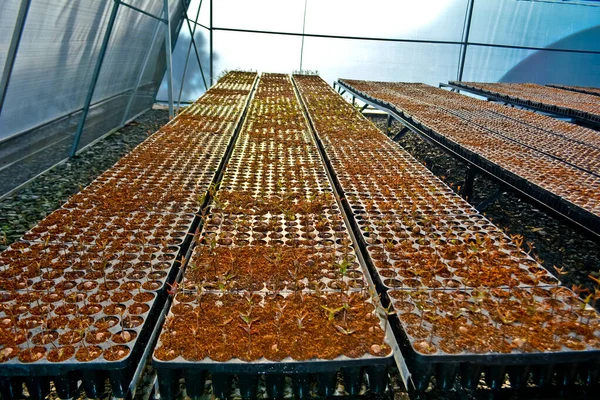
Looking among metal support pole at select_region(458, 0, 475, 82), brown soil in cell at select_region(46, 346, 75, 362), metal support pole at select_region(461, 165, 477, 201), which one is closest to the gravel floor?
brown soil in cell at select_region(46, 346, 75, 362)

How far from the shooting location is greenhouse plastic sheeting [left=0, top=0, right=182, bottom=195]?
15.3ft

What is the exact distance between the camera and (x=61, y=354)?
1.61 meters

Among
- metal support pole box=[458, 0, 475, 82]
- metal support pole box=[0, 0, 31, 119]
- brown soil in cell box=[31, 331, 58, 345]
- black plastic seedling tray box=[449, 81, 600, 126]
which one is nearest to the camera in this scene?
brown soil in cell box=[31, 331, 58, 345]

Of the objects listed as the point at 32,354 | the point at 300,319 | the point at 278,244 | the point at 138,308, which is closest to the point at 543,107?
the point at 278,244

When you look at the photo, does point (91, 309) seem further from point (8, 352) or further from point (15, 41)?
point (15, 41)

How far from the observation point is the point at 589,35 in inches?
433

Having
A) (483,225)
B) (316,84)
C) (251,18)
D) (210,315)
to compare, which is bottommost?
(210,315)

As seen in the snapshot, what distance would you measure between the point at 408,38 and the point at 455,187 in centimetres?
638

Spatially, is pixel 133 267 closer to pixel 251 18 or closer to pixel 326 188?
pixel 326 188

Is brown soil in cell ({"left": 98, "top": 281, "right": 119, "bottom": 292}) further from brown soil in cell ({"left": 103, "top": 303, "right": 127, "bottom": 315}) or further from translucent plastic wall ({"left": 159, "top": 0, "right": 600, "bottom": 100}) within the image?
translucent plastic wall ({"left": 159, "top": 0, "right": 600, "bottom": 100})

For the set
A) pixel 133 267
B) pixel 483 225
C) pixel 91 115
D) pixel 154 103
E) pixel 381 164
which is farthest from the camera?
pixel 154 103

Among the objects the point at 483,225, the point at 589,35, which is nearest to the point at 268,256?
the point at 483,225

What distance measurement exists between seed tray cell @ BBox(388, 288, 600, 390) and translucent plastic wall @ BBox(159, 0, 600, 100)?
9.60 meters

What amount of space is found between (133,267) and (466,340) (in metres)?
1.61
